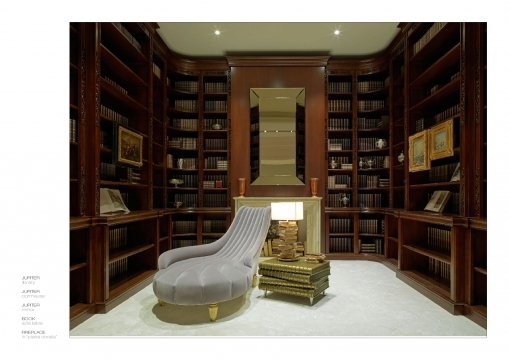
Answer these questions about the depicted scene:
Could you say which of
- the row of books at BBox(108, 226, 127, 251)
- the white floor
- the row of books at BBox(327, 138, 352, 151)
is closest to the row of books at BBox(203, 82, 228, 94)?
the row of books at BBox(327, 138, 352, 151)

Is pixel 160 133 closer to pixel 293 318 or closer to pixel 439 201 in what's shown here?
pixel 293 318

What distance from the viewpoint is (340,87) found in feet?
16.9

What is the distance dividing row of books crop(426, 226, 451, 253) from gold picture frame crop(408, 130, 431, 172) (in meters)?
0.72

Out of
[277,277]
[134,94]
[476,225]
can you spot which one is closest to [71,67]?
[134,94]

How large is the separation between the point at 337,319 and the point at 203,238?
2.99 meters

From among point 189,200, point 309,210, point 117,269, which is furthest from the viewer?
point 189,200

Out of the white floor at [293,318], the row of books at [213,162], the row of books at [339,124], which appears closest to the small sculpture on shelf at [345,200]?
the row of books at [339,124]

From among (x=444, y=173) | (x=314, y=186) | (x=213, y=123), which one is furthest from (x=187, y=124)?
(x=444, y=173)

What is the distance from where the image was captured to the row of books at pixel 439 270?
3.28 metres

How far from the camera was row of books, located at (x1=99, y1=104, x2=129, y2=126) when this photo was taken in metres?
3.30

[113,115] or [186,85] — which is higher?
[186,85]

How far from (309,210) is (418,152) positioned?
179 cm

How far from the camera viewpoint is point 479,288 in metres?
2.57

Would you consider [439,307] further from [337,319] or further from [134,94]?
[134,94]
